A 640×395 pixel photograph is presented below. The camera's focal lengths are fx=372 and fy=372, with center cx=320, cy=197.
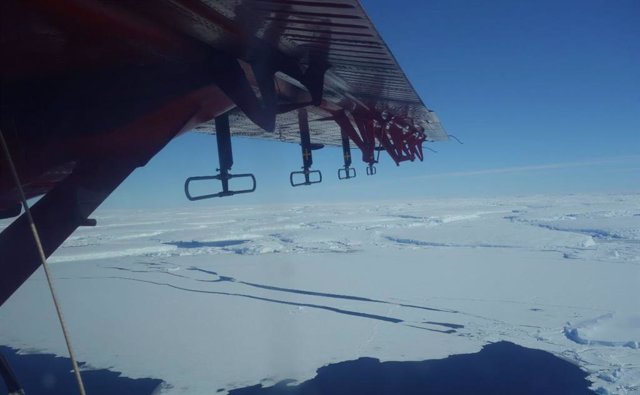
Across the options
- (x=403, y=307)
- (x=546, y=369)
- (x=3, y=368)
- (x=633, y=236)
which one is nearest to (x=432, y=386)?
(x=546, y=369)

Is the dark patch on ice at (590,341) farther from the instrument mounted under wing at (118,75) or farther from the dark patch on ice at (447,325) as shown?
the instrument mounted under wing at (118,75)

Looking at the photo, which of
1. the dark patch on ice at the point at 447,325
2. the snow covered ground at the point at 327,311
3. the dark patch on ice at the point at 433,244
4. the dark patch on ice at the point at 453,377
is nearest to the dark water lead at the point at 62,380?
the snow covered ground at the point at 327,311

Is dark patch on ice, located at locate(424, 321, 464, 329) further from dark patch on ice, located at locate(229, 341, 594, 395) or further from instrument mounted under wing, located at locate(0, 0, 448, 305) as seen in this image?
instrument mounted under wing, located at locate(0, 0, 448, 305)

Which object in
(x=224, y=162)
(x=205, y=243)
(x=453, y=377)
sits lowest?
(x=205, y=243)

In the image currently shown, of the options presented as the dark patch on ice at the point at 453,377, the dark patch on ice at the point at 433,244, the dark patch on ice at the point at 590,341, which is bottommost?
the dark patch on ice at the point at 433,244

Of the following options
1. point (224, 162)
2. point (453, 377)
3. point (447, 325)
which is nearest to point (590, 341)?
point (447, 325)

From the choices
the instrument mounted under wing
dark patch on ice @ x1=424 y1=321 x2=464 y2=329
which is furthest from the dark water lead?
dark patch on ice @ x1=424 y1=321 x2=464 y2=329

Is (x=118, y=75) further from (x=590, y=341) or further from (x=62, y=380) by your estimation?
(x=590, y=341)
